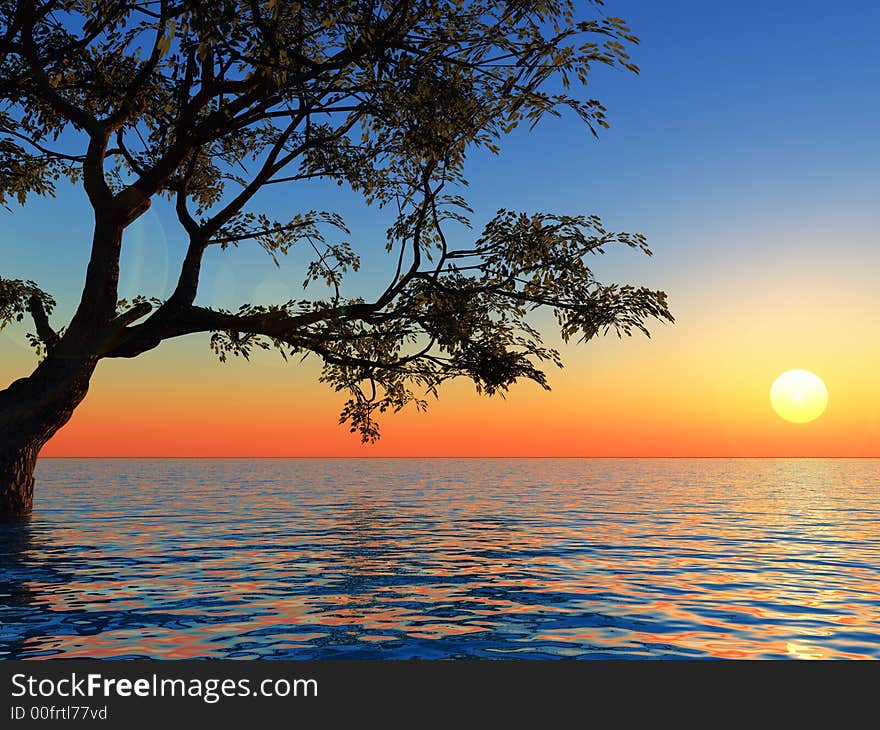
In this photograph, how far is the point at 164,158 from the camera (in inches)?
1105

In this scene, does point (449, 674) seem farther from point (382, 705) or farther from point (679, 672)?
point (679, 672)

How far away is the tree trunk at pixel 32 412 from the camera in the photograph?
29.0 m

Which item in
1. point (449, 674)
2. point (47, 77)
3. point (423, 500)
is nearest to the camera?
point (449, 674)

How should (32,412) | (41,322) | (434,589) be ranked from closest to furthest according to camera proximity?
(434,589), (32,412), (41,322)

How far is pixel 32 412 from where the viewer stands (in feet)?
95.4

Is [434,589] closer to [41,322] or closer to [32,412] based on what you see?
[32,412]

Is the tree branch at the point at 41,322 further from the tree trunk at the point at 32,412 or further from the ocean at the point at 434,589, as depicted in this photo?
the ocean at the point at 434,589

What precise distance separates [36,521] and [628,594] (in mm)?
25080

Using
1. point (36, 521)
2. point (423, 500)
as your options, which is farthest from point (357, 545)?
point (423, 500)

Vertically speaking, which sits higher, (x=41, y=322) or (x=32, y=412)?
(x=41, y=322)

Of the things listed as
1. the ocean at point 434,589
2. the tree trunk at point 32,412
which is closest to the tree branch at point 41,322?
the tree trunk at point 32,412

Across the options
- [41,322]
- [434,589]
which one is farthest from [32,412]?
[434,589]

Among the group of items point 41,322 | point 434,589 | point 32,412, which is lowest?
point 434,589

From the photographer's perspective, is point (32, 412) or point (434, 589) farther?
point (32, 412)
